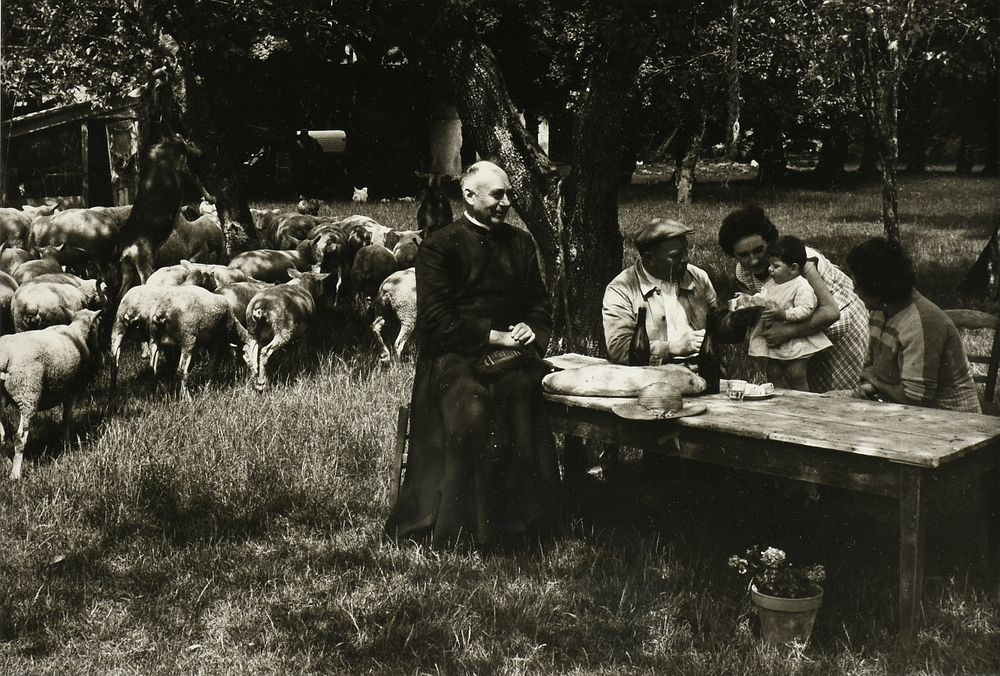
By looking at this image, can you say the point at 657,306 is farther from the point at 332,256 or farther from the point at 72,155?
the point at 72,155

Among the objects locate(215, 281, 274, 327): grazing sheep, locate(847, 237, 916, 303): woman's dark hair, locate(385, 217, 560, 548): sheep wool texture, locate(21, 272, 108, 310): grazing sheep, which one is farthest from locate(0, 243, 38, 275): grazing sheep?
locate(847, 237, 916, 303): woman's dark hair

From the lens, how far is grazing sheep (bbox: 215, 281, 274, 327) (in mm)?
9266

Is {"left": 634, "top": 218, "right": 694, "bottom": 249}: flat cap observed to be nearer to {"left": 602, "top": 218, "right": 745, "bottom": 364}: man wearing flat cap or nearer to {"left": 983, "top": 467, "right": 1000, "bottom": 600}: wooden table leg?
{"left": 602, "top": 218, "right": 745, "bottom": 364}: man wearing flat cap

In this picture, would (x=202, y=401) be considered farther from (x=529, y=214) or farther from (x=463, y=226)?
(x=463, y=226)

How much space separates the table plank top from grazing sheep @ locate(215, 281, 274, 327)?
4.37 m

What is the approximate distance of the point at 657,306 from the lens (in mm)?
6051

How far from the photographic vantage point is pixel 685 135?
32.1m

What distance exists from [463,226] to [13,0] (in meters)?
9.97

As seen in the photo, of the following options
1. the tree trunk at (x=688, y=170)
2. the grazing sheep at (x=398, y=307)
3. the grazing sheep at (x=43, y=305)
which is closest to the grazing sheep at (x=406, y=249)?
the grazing sheep at (x=398, y=307)

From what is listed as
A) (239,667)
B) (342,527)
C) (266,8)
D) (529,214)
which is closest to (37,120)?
(266,8)

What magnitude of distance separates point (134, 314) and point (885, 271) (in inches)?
235

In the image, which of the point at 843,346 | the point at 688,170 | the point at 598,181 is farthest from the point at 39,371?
the point at 688,170

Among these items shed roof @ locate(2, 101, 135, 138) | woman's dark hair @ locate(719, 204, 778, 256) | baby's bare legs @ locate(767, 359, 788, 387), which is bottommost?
baby's bare legs @ locate(767, 359, 788, 387)

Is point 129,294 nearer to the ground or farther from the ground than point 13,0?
nearer to the ground
